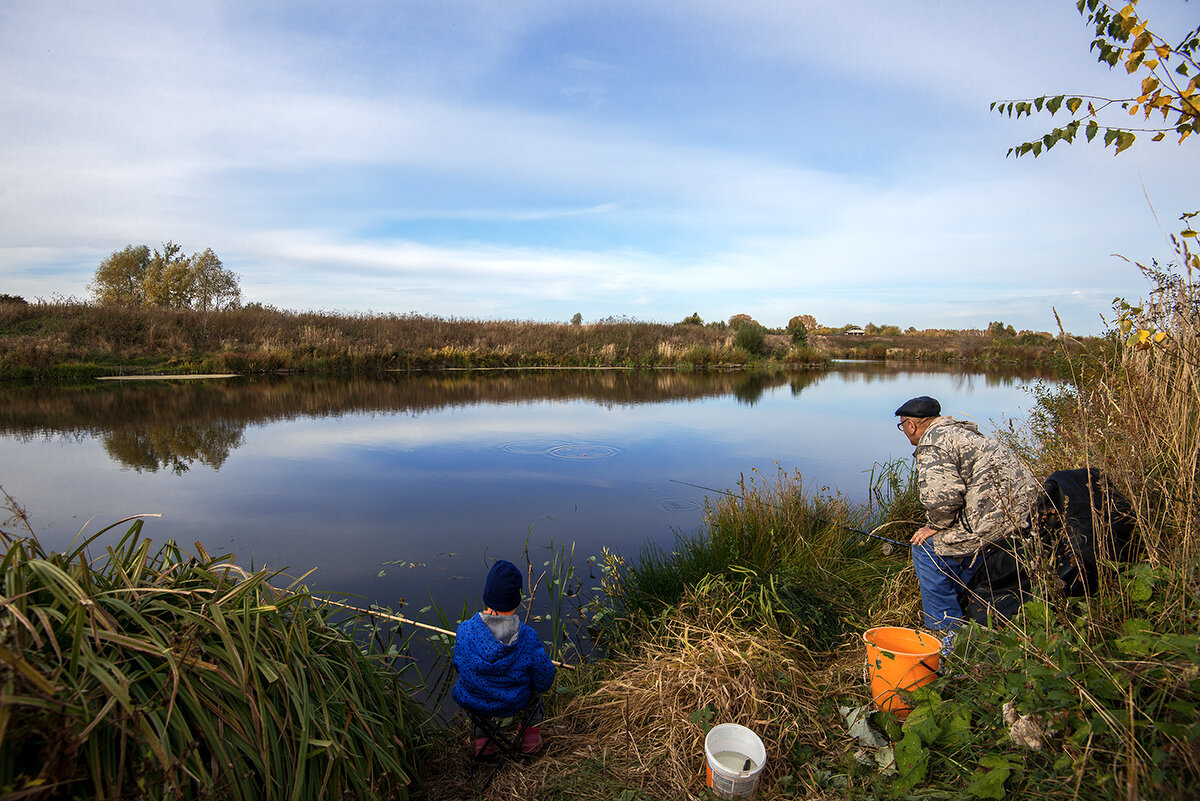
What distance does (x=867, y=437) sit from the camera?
13148mm

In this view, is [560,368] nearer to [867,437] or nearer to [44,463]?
[867,437]

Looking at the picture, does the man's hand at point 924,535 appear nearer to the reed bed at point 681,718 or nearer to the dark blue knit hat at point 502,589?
the reed bed at point 681,718

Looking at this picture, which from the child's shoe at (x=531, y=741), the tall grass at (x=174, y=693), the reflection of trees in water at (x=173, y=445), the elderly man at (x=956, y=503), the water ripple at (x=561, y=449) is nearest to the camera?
the tall grass at (x=174, y=693)

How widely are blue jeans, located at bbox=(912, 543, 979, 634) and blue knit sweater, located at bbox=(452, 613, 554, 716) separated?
8.15 ft

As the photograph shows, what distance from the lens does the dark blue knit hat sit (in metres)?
2.91

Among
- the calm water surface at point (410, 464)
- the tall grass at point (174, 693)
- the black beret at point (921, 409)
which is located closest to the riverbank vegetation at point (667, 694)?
the tall grass at point (174, 693)

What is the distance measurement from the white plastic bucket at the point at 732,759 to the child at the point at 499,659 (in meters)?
0.85

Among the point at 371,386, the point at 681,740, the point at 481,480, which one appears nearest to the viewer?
the point at 681,740

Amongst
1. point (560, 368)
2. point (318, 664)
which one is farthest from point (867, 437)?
point (560, 368)

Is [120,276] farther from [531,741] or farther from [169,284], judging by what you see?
[531,741]

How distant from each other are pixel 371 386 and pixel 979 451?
22.7 metres

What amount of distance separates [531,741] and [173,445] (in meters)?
11.3

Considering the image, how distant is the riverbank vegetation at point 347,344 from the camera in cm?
2625

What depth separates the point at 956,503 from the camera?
378cm
